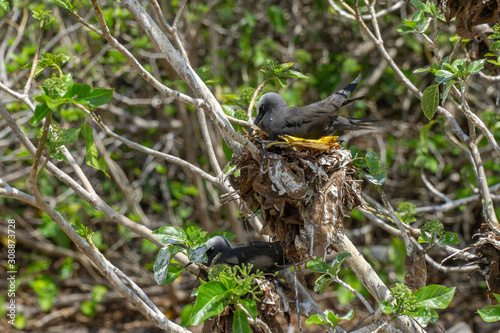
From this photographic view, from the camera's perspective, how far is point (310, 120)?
3.53 meters

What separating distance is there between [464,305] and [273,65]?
5406mm

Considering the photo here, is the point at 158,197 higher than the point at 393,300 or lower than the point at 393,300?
lower

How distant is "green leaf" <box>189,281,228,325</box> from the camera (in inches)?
79.2

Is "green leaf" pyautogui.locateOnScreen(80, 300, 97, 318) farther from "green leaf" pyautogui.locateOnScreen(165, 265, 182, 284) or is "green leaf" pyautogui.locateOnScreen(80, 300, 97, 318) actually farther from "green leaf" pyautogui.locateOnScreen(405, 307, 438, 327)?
"green leaf" pyautogui.locateOnScreen(405, 307, 438, 327)

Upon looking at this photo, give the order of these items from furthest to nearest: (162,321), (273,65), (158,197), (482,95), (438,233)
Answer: (158,197), (482,95), (273,65), (438,233), (162,321)

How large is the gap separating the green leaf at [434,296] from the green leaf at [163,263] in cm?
126

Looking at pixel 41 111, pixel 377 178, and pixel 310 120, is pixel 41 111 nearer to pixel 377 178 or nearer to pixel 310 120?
pixel 377 178

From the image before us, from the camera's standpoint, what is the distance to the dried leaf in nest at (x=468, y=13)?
259 centimetres

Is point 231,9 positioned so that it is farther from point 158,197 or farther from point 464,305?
point 464,305

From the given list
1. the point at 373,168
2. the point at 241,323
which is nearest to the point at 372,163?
the point at 373,168

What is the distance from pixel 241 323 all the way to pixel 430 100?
1.70 metres

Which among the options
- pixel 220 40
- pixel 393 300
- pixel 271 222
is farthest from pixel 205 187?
pixel 393 300

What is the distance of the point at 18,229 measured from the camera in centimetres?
737

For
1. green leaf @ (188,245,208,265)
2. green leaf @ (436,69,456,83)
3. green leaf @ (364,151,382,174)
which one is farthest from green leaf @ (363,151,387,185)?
green leaf @ (188,245,208,265)
